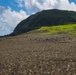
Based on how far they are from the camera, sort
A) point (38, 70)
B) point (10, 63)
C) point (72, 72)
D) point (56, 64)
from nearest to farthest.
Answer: point (72, 72) → point (38, 70) → point (56, 64) → point (10, 63)

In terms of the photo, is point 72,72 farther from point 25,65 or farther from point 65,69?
point 25,65

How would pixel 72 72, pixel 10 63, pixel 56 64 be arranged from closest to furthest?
1. pixel 72 72
2. pixel 56 64
3. pixel 10 63

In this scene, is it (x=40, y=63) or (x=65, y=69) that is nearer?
(x=65, y=69)

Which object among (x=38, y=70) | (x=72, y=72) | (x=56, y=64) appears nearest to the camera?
(x=72, y=72)

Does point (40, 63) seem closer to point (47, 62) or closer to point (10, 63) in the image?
point (47, 62)

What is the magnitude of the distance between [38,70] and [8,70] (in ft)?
9.68

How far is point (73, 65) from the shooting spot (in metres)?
25.4

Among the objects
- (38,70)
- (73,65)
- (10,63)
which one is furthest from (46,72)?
(10,63)

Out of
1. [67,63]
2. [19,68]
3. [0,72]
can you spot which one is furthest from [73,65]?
[0,72]

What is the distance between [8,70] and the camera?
25.1 m

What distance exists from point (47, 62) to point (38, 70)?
3.96 meters

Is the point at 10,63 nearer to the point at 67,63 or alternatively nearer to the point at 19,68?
the point at 19,68

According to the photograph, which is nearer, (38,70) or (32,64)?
(38,70)

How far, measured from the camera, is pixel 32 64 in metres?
27.4
